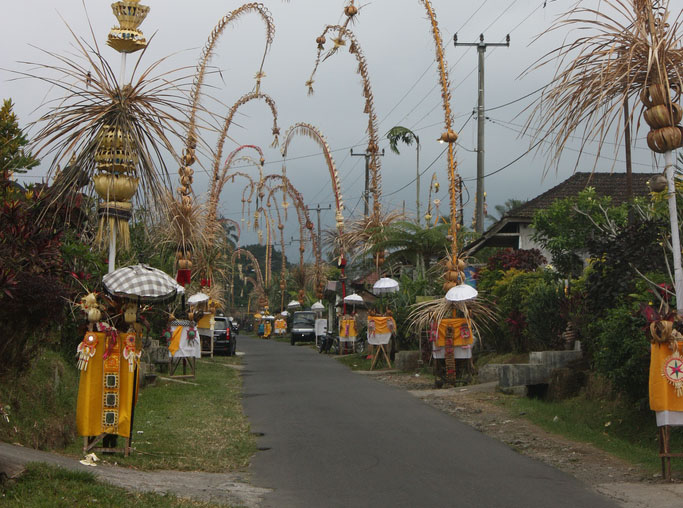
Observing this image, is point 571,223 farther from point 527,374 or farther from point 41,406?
point 41,406

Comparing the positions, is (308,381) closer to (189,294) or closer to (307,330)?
(189,294)

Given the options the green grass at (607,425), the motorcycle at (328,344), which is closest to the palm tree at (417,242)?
the motorcycle at (328,344)

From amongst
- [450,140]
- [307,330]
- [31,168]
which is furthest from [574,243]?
[307,330]

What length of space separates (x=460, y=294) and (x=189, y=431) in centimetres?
780

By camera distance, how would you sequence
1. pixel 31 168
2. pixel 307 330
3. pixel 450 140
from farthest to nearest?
pixel 307 330 → pixel 450 140 → pixel 31 168

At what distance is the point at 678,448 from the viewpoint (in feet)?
34.3

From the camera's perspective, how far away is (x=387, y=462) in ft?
32.8

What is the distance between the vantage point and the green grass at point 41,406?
9406mm

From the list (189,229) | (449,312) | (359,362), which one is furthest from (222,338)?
(449,312)

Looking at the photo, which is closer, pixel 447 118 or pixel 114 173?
pixel 114 173

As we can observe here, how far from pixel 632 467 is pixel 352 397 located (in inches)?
320

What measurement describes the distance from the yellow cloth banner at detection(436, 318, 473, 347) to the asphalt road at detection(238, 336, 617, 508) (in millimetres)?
2713

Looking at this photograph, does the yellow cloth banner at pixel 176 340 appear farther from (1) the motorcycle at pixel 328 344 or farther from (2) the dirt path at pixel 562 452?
Answer: (1) the motorcycle at pixel 328 344

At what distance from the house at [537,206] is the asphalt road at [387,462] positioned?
40.0 ft
